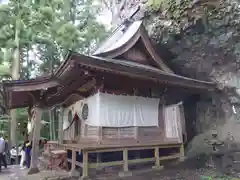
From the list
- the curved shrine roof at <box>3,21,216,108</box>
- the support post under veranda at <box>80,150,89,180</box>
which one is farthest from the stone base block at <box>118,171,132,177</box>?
the curved shrine roof at <box>3,21,216,108</box>

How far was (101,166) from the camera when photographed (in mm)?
7684

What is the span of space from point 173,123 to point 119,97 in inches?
109

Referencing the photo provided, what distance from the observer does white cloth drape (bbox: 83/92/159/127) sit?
8430 millimetres

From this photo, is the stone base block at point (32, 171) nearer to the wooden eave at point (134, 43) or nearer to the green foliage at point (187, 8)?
the wooden eave at point (134, 43)

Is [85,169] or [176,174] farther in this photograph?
[176,174]

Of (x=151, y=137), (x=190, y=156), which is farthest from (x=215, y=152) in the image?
(x=151, y=137)

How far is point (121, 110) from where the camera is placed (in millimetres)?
8984

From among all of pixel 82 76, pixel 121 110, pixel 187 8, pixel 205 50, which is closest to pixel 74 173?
pixel 121 110

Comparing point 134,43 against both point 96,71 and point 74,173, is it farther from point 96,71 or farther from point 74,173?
point 74,173

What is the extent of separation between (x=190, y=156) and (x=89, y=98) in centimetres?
500

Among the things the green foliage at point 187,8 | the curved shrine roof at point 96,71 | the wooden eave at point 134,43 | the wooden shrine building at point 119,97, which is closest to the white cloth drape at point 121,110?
the wooden shrine building at point 119,97

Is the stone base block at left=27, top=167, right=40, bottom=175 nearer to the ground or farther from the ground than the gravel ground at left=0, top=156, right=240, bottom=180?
farther from the ground

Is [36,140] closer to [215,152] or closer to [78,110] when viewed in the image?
[78,110]

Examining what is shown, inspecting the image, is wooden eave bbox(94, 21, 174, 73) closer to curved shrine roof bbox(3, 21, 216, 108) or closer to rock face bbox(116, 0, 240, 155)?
curved shrine roof bbox(3, 21, 216, 108)
